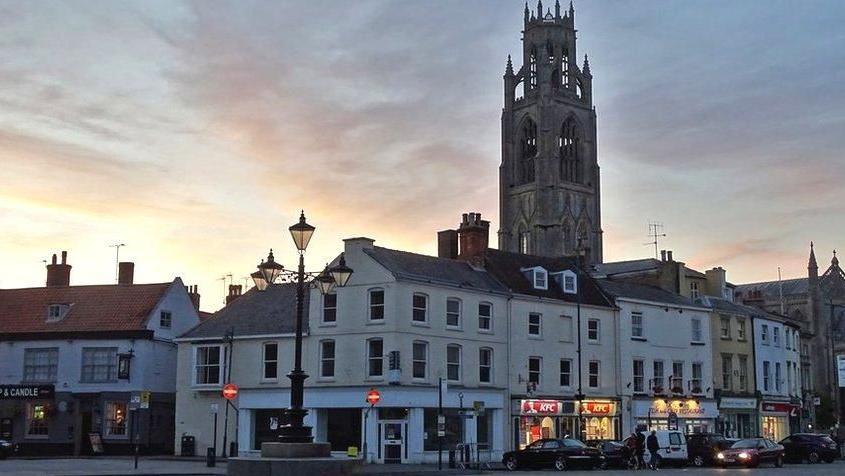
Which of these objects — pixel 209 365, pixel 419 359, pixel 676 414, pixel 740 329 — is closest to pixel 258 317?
pixel 209 365

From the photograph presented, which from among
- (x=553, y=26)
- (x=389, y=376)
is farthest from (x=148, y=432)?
(x=553, y=26)

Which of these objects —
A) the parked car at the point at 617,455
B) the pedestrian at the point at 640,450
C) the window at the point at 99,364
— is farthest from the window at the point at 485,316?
the window at the point at 99,364

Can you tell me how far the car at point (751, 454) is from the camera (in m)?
51.4

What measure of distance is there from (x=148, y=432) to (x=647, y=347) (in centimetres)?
2978

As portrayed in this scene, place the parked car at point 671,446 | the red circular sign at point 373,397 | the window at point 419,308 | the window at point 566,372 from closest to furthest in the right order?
the red circular sign at point 373,397
the parked car at point 671,446
the window at point 419,308
the window at point 566,372

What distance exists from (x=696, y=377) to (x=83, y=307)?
125ft

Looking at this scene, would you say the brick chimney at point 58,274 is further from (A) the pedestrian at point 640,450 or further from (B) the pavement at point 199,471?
(A) the pedestrian at point 640,450

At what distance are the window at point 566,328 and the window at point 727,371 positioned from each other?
15.7m

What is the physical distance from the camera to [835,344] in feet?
430

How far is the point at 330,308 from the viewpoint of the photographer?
56.7 m

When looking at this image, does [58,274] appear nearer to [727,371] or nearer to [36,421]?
[36,421]

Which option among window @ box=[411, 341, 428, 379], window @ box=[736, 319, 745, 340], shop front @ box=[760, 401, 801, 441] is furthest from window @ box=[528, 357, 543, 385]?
shop front @ box=[760, 401, 801, 441]

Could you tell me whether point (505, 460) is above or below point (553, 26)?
below

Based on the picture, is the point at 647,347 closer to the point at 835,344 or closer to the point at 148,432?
the point at 148,432
